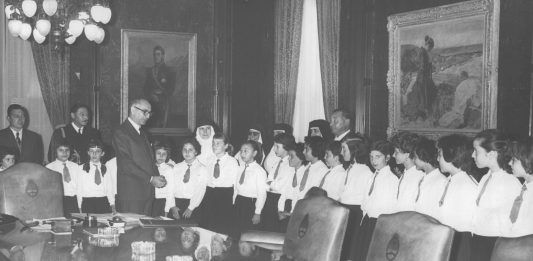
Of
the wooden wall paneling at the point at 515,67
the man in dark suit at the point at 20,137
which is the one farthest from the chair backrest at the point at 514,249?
the man in dark suit at the point at 20,137

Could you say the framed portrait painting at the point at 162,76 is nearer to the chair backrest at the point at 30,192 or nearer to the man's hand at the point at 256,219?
the man's hand at the point at 256,219

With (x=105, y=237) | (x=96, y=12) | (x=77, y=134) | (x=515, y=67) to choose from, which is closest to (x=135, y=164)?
(x=96, y=12)

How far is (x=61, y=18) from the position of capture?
6590 mm

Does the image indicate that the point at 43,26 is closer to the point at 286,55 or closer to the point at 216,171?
the point at 216,171

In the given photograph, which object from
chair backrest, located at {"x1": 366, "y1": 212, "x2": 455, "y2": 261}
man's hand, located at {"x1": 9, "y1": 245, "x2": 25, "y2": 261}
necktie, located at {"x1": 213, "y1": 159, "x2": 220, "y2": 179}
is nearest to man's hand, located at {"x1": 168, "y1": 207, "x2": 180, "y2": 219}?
necktie, located at {"x1": 213, "y1": 159, "x2": 220, "y2": 179}

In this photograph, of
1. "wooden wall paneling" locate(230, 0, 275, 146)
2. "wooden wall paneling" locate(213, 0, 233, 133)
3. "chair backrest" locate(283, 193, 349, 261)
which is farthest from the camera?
"wooden wall paneling" locate(213, 0, 233, 133)

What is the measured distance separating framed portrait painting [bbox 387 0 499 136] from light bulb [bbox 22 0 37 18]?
4190 millimetres

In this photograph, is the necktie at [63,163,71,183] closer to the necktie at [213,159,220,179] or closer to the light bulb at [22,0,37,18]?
the necktie at [213,159,220,179]

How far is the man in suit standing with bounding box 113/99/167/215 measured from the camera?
6324 mm

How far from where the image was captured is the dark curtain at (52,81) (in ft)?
32.2

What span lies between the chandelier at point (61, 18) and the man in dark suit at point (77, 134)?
1.96 metres

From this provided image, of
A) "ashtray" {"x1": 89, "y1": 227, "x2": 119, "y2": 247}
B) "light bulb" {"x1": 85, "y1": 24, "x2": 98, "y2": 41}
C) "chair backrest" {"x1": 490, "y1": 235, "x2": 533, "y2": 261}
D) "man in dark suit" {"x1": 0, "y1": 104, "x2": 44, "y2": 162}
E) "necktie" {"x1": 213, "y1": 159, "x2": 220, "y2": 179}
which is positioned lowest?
"ashtray" {"x1": 89, "y1": 227, "x2": 119, "y2": 247}

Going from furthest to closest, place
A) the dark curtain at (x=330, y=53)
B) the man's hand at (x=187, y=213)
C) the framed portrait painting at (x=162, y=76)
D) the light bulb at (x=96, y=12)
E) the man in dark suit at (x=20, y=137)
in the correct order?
the framed portrait painting at (x=162, y=76), the dark curtain at (x=330, y=53), the man in dark suit at (x=20, y=137), the man's hand at (x=187, y=213), the light bulb at (x=96, y=12)

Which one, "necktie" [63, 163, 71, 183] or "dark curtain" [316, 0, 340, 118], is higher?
"dark curtain" [316, 0, 340, 118]
